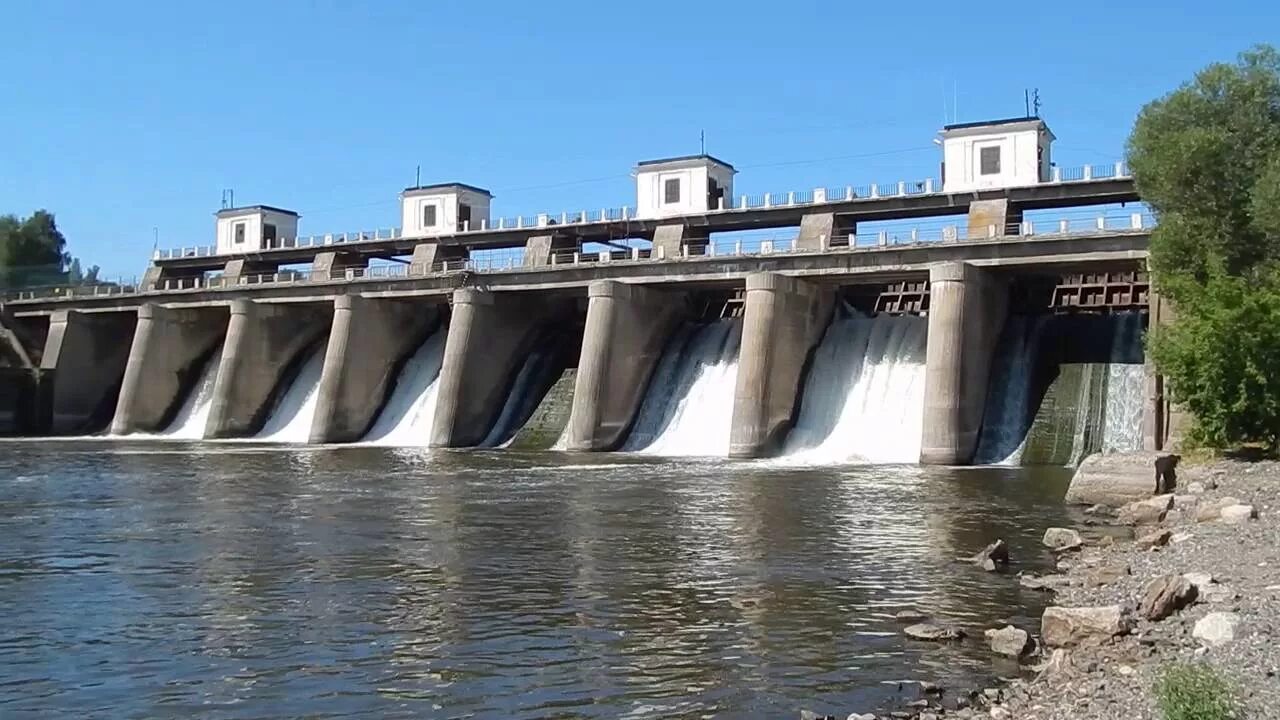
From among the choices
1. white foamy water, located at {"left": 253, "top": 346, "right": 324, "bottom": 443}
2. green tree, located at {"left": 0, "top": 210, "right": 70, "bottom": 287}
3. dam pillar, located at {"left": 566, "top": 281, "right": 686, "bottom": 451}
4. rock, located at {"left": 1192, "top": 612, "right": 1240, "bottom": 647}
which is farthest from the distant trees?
rock, located at {"left": 1192, "top": 612, "right": 1240, "bottom": 647}

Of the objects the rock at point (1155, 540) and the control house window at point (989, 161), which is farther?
the control house window at point (989, 161)

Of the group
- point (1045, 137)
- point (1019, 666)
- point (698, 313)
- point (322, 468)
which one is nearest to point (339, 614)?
point (1019, 666)

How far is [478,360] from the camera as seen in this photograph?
4759cm

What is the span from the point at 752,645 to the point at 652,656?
1.06 m

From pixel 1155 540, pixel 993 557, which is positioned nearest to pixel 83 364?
pixel 993 557

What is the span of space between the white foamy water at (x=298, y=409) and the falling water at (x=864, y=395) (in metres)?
23.2

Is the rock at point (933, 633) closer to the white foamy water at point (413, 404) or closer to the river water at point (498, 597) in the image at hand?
the river water at point (498, 597)

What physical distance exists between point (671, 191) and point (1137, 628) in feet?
165

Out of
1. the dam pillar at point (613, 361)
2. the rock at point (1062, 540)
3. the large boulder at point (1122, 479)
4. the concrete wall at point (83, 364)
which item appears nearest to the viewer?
the rock at point (1062, 540)

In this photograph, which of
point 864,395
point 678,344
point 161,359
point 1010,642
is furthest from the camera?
point 161,359

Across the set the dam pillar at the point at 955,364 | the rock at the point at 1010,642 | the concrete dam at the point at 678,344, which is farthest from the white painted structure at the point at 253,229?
the rock at the point at 1010,642

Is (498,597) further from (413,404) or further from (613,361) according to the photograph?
(413,404)

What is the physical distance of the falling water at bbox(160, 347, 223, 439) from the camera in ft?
186

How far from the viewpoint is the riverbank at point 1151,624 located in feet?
27.2
